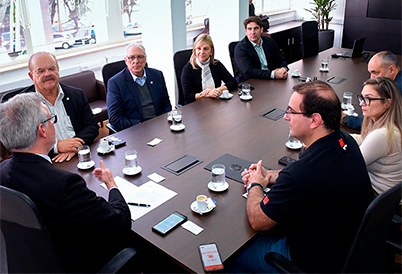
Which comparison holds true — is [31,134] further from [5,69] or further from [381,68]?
[5,69]

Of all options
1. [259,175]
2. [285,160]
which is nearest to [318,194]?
[259,175]

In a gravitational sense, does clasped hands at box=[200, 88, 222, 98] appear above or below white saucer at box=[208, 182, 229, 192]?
above

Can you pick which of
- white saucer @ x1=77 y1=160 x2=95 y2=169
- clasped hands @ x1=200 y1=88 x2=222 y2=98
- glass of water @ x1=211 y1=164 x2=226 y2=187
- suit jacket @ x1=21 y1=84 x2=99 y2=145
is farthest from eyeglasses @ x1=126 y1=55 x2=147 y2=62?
glass of water @ x1=211 y1=164 x2=226 y2=187

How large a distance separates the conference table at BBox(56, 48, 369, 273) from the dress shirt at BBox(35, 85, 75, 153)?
50 centimetres

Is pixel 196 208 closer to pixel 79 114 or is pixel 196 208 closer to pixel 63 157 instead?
pixel 63 157

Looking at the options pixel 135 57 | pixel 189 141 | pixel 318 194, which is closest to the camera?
pixel 318 194

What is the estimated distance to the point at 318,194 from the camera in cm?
173

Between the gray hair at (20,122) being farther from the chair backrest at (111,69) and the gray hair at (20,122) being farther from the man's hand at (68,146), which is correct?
the chair backrest at (111,69)

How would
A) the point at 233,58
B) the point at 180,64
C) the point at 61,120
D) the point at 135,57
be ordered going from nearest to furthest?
the point at 61,120 → the point at 135,57 → the point at 180,64 → the point at 233,58

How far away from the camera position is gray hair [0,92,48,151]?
1.81 metres

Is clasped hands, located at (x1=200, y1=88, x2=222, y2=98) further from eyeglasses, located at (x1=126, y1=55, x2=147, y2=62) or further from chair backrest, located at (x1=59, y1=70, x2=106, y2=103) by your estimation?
chair backrest, located at (x1=59, y1=70, x2=106, y2=103)

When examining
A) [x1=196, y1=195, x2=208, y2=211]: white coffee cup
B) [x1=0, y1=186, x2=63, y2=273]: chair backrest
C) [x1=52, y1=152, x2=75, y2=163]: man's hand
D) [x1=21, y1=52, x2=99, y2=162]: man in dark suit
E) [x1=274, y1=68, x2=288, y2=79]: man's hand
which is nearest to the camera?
[x1=0, y1=186, x2=63, y2=273]: chair backrest

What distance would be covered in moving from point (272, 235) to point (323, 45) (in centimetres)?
627

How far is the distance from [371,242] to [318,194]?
0.30 m
